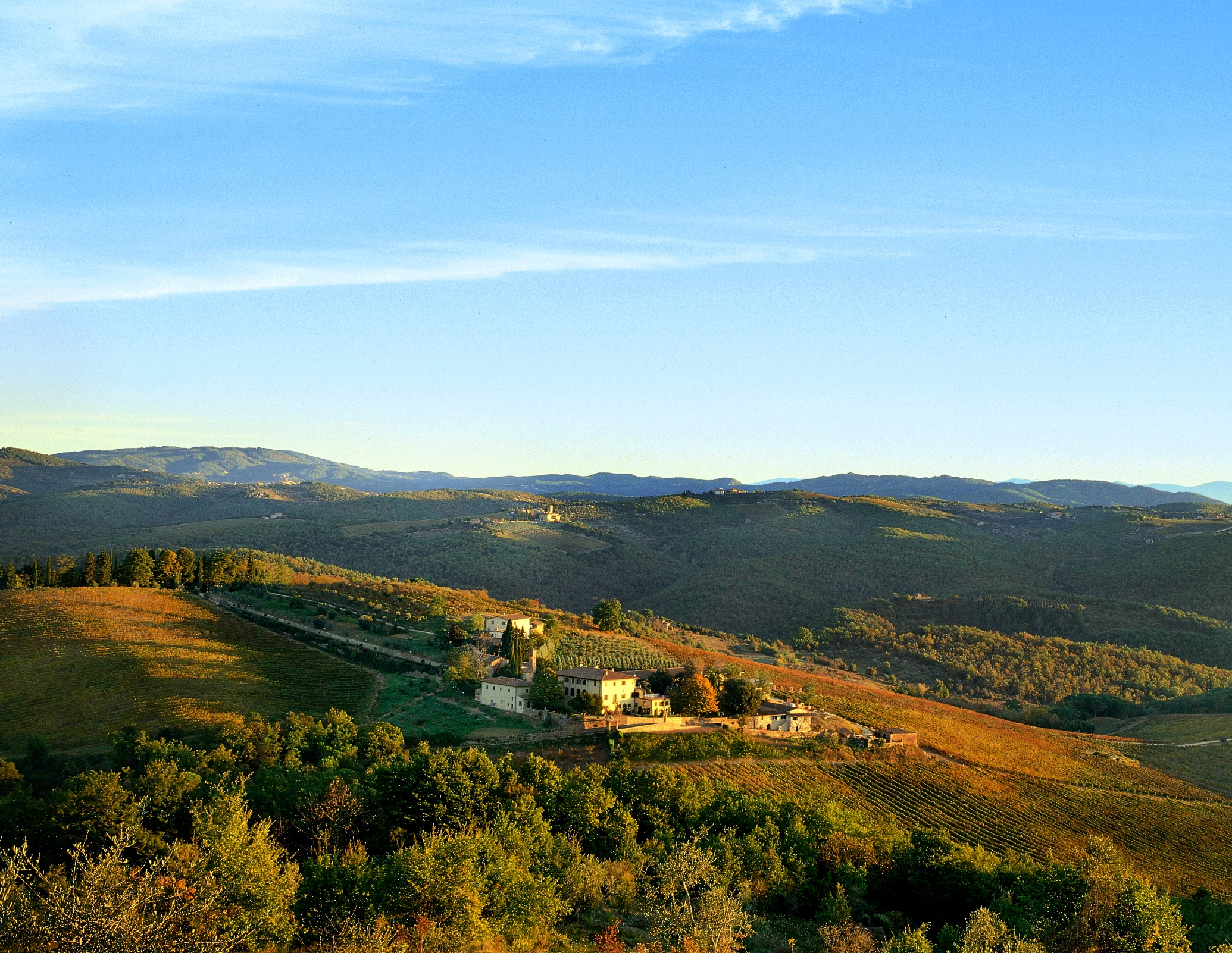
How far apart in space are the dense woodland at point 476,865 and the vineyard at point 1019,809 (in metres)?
3.09

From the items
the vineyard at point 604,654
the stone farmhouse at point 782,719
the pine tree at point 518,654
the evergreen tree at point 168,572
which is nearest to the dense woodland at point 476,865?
the stone farmhouse at point 782,719

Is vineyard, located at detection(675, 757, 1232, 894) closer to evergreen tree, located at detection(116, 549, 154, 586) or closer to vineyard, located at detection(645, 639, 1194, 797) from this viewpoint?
vineyard, located at detection(645, 639, 1194, 797)

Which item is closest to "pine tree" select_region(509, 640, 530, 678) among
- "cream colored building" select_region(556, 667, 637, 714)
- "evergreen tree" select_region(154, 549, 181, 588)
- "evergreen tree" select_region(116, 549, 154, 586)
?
"cream colored building" select_region(556, 667, 637, 714)

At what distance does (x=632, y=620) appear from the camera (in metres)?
90.2

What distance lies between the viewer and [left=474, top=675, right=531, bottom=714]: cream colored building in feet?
168

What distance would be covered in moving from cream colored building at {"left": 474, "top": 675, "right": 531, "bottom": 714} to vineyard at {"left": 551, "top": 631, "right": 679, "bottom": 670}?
5845 mm

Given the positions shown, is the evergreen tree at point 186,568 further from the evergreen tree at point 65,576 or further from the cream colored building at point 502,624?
the cream colored building at point 502,624

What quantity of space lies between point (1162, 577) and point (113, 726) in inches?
5012

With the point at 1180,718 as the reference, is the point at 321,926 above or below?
above

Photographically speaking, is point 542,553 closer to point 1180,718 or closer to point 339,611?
point 339,611

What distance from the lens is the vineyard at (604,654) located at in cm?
6219

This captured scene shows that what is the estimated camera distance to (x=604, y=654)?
6662 centimetres

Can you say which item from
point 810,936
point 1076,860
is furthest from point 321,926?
point 1076,860

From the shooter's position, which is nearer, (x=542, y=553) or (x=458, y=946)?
(x=458, y=946)
